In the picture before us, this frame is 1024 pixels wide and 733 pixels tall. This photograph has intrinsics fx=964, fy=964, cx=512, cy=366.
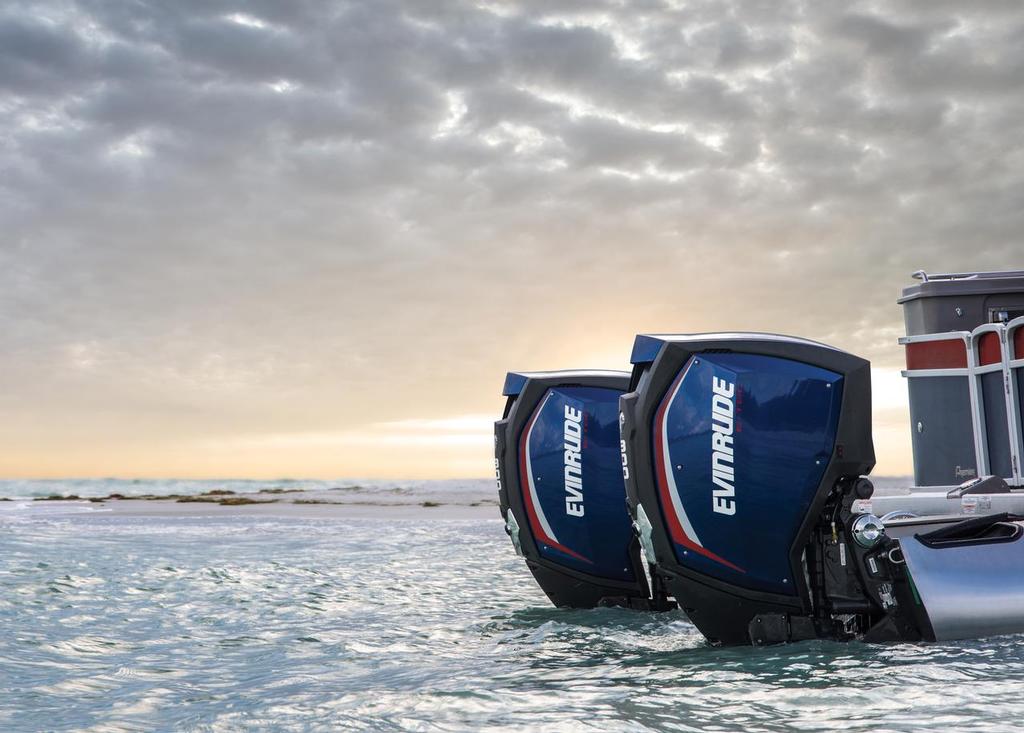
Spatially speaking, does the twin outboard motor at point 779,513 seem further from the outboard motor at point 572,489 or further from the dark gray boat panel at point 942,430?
the dark gray boat panel at point 942,430

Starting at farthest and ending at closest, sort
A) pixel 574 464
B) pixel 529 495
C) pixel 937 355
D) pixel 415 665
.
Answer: pixel 937 355 → pixel 529 495 → pixel 574 464 → pixel 415 665

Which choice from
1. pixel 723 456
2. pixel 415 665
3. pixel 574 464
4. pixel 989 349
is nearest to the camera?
pixel 723 456

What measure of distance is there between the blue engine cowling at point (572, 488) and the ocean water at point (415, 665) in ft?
0.71

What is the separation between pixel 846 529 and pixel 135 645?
3619 mm

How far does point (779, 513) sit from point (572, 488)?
1532 mm

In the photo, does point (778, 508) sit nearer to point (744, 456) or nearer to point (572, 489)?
point (744, 456)

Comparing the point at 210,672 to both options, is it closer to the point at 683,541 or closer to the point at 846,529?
the point at 683,541

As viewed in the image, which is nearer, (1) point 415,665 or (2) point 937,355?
(1) point 415,665

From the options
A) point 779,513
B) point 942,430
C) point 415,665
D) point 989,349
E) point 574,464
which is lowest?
point 415,665

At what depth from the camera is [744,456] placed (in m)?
3.95

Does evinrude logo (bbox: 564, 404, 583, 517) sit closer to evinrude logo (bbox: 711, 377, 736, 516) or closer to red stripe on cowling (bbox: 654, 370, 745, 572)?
red stripe on cowling (bbox: 654, 370, 745, 572)

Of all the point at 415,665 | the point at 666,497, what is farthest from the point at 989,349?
the point at 415,665

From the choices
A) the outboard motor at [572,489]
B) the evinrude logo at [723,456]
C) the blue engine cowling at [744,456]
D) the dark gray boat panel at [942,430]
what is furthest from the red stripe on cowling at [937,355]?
the evinrude logo at [723,456]

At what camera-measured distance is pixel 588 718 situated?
3.09 metres
